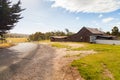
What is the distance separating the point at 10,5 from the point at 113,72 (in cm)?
2715

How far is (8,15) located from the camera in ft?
109

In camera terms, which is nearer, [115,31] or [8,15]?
[8,15]

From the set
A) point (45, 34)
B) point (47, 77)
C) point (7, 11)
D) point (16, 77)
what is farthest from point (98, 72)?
point (45, 34)

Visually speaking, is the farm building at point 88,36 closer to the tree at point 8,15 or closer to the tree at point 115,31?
the tree at point 115,31

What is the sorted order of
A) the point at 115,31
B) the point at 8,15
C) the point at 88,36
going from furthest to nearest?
the point at 115,31, the point at 88,36, the point at 8,15

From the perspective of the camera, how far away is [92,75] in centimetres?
1223

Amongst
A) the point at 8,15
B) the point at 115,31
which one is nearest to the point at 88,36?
the point at 115,31

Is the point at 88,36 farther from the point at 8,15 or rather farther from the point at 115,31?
the point at 8,15

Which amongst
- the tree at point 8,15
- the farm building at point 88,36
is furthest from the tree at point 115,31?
the tree at point 8,15

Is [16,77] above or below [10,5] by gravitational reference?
below

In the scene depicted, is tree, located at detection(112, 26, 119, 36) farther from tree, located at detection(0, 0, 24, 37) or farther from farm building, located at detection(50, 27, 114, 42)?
tree, located at detection(0, 0, 24, 37)

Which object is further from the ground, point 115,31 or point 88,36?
point 115,31

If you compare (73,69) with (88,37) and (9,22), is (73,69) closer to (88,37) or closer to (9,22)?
(9,22)

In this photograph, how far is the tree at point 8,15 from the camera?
104ft
